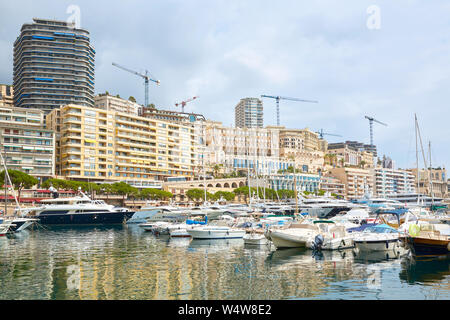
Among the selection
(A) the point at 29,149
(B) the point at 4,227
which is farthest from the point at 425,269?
(A) the point at 29,149

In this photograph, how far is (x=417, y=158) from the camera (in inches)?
3071

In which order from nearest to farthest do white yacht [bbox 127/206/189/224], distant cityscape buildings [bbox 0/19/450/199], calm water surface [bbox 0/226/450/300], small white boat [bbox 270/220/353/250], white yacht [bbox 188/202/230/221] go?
calm water surface [bbox 0/226/450/300] < small white boat [bbox 270/220/353/250] < white yacht [bbox 188/202/230/221] < white yacht [bbox 127/206/189/224] < distant cityscape buildings [bbox 0/19/450/199]

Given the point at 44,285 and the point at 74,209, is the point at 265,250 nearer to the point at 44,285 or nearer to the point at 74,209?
the point at 44,285

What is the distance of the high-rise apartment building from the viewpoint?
183 metres

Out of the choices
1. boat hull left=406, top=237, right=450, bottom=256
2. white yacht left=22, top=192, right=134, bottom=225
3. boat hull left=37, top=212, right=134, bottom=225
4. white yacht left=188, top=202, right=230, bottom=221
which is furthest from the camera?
white yacht left=188, top=202, right=230, bottom=221

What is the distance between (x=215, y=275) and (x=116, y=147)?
406ft

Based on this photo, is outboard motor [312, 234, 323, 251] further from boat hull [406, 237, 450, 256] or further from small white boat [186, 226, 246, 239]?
small white boat [186, 226, 246, 239]

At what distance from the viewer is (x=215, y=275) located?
2784cm

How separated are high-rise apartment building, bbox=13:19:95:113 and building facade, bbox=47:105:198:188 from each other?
36958 millimetres

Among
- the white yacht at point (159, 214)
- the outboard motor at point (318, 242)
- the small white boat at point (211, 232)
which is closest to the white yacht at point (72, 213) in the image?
the white yacht at point (159, 214)

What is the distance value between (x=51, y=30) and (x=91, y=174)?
8886cm

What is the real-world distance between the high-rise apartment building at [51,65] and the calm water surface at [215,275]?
15684cm

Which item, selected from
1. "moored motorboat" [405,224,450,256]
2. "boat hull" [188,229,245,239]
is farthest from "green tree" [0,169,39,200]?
"moored motorboat" [405,224,450,256]
